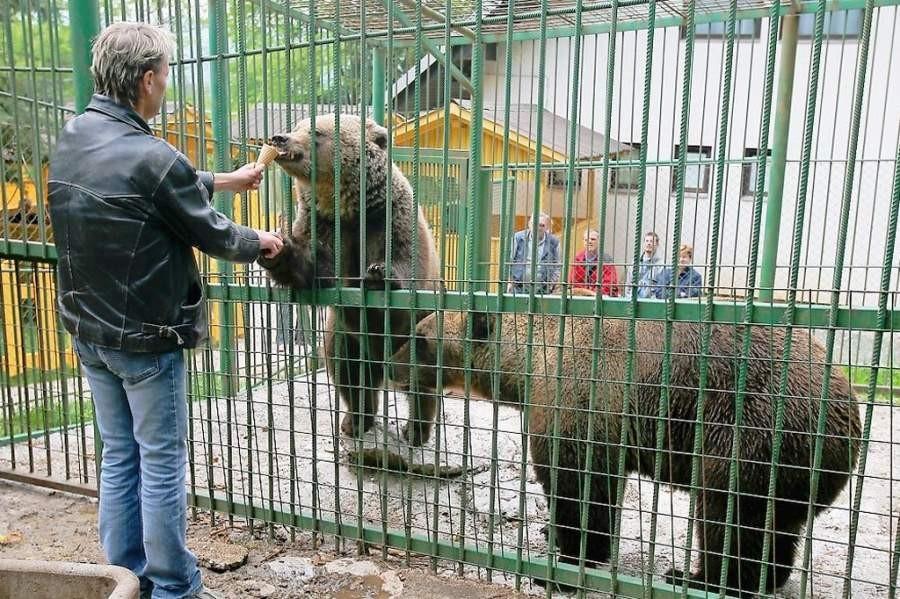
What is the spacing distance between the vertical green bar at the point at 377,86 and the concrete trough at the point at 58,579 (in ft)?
20.2

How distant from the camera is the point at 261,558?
413 centimetres

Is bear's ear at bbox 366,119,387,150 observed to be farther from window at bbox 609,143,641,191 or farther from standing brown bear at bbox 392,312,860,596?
window at bbox 609,143,641,191

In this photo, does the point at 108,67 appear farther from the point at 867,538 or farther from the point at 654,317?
the point at 867,538

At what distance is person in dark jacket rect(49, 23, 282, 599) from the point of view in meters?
2.89

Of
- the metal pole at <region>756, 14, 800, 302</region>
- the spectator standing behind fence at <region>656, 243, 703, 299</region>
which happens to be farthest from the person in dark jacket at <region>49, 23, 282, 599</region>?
the metal pole at <region>756, 14, 800, 302</region>

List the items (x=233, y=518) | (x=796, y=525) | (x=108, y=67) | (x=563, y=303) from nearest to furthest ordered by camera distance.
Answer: (x=108, y=67) → (x=563, y=303) → (x=796, y=525) → (x=233, y=518)

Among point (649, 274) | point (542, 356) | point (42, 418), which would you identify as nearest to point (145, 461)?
point (542, 356)

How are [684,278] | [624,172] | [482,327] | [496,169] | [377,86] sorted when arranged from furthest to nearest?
[624,172] → [496,169] → [377,86] → [684,278] → [482,327]

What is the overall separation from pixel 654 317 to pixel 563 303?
0.43 m

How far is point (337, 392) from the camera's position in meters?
4.05

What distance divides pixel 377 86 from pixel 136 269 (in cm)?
575

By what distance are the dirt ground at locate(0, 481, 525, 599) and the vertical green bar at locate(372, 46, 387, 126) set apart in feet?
16.6

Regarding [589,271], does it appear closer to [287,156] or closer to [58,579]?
[287,156]

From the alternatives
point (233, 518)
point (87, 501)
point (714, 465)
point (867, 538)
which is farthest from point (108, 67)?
point (867, 538)
